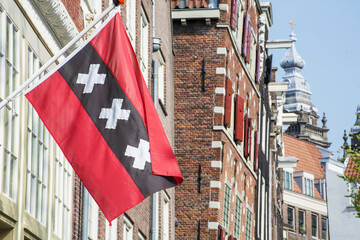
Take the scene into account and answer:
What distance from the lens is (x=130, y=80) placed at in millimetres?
9969

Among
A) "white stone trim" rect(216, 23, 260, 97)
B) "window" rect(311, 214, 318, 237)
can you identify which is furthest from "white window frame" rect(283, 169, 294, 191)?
"white stone trim" rect(216, 23, 260, 97)

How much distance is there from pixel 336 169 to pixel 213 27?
116 ft

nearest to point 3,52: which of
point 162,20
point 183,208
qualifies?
point 162,20

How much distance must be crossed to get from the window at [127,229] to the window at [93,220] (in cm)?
255

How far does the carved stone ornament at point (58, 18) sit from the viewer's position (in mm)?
12109

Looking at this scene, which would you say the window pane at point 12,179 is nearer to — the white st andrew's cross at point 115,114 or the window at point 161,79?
the white st andrew's cross at point 115,114

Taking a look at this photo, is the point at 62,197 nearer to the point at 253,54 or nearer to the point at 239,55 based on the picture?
the point at 239,55

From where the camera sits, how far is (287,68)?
497 feet

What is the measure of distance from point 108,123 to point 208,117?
18809mm

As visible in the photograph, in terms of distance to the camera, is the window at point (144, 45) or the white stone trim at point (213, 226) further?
the white stone trim at point (213, 226)

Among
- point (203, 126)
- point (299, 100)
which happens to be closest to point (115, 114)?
point (203, 126)

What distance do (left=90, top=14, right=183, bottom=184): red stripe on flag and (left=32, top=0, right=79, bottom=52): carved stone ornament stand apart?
2080 millimetres

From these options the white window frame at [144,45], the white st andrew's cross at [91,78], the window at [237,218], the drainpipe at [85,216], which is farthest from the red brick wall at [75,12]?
the window at [237,218]

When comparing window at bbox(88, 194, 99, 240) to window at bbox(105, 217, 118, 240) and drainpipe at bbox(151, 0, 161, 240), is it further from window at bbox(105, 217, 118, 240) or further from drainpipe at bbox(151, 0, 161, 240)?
drainpipe at bbox(151, 0, 161, 240)
